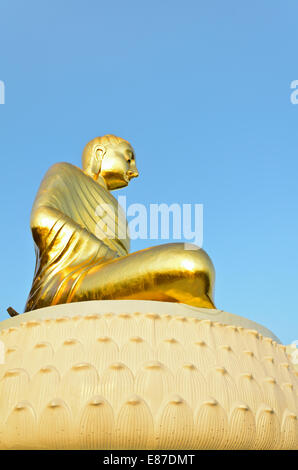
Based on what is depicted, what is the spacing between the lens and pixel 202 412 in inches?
78.5

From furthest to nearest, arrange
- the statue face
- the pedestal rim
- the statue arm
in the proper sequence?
the statue face, the statue arm, the pedestal rim

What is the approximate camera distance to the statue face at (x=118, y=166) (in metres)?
4.98

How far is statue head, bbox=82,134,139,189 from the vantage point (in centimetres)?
496

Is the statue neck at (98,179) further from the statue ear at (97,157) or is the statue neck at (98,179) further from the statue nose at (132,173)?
the statue nose at (132,173)

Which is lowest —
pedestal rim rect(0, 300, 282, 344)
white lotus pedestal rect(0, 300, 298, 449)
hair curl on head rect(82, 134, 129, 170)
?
white lotus pedestal rect(0, 300, 298, 449)

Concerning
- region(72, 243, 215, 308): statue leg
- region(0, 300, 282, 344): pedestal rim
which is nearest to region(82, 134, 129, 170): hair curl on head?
region(72, 243, 215, 308): statue leg

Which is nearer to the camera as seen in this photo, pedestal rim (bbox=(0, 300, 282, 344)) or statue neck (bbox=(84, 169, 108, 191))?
pedestal rim (bbox=(0, 300, 282, 344))

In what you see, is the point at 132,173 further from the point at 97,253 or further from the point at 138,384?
the point at 138,384

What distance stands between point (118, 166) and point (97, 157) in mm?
217

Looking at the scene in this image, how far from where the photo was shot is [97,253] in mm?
3588

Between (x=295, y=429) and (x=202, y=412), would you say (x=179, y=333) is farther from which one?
(x=295, y=429)

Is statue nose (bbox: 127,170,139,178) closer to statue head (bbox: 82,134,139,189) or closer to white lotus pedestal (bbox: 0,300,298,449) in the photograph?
statue head (bbox: 82,134,139,189)

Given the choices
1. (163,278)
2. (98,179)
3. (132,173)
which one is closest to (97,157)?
(98,179)

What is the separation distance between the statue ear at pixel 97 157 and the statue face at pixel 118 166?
3cm
